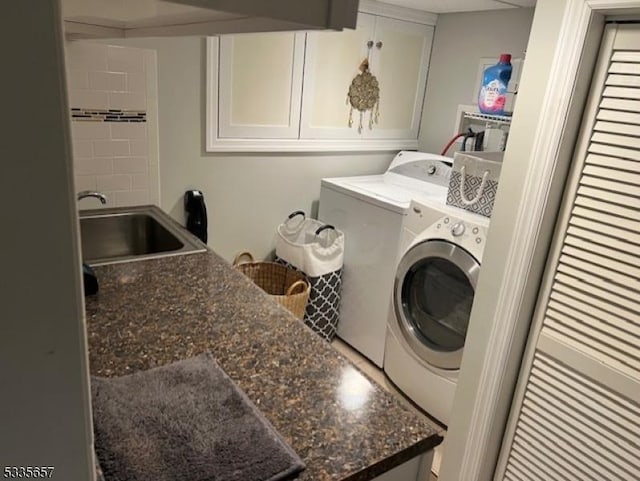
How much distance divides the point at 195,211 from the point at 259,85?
2.56 ft

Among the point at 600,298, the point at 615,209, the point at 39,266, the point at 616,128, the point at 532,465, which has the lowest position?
the point at 532,465

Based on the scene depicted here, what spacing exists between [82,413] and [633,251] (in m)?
1.37

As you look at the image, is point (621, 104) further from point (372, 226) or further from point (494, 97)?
point (372, 226)

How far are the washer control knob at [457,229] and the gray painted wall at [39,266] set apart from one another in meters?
1.85

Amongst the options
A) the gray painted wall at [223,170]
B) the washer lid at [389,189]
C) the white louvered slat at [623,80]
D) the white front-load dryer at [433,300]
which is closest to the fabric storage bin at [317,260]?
the gray painted wall at [223,170]

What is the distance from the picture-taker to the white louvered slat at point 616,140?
1228 millimetres

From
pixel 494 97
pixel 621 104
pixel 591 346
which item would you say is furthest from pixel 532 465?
pixel 494 97

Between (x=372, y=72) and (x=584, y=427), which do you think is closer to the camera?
(x=584, y=427)

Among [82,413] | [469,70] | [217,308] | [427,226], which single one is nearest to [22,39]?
[82,413]

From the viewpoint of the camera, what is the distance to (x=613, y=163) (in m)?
1.28

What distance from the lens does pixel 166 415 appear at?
2.84 ft

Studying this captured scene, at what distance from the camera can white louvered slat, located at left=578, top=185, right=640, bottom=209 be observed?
4.09 ft

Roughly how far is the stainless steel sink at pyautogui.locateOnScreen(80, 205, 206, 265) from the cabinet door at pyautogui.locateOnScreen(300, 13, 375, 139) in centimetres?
108

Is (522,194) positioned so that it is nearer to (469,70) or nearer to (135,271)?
(135,271)
